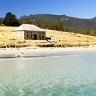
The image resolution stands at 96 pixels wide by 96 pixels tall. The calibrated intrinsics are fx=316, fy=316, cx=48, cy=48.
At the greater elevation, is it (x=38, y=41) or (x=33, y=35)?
(x=33, y=35)

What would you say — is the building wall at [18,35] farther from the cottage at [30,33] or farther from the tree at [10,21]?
the tree at [10,21]

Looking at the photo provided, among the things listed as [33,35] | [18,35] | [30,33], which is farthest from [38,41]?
[18,35]

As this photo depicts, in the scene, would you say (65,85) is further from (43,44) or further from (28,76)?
(43,44)

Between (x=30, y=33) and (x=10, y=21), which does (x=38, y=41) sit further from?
(x=10, y=21)

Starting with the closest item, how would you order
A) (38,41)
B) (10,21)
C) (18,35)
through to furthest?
(38,41)
(18,35)
(10,21)

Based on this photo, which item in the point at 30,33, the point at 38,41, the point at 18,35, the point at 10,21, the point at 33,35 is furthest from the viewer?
the point at 10,21

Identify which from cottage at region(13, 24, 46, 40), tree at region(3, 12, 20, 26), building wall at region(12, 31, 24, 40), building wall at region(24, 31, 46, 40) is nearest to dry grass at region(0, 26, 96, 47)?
building wall at region(12, 31, 24, 40)

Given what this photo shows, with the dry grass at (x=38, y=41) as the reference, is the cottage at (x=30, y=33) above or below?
above

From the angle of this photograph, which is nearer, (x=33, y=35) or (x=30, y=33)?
(x=30, y=33)

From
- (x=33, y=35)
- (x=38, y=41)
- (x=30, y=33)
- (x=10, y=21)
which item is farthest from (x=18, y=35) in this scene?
(x=10, y=21)

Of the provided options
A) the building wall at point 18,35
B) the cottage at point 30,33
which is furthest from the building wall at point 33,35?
the building wall at point 18,35

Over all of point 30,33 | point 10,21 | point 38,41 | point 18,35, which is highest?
point 10,21

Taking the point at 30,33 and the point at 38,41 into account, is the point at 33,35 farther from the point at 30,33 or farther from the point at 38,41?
the point at 38,41

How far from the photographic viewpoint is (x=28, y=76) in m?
19.6
